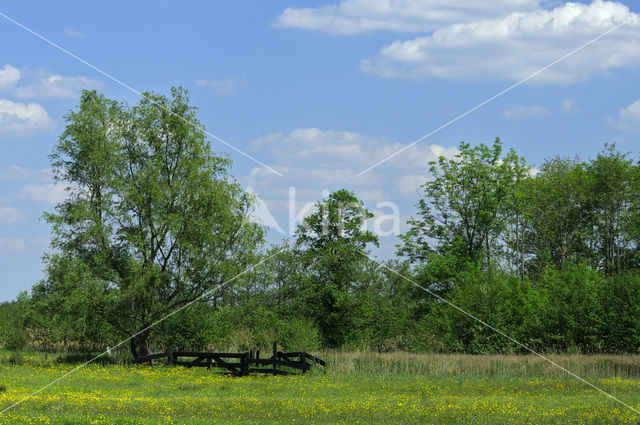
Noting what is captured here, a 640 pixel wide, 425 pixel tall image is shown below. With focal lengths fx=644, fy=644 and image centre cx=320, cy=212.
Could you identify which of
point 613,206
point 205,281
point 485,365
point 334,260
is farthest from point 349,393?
point 613,206

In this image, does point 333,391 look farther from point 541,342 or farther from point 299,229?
point 299,229

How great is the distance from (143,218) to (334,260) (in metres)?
14.2

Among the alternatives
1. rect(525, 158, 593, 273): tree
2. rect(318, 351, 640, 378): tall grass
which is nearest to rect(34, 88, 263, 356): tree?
rect(318, 351, 640, 378): tall grass

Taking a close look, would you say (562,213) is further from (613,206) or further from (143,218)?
(143,218)

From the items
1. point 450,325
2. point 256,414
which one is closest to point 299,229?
point 450,325

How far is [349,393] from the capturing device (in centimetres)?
2261

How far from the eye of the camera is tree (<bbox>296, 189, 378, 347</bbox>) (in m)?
45.3

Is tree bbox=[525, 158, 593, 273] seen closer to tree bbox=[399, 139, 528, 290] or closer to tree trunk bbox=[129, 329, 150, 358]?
tree bbox=[399, 139, 528, 290]

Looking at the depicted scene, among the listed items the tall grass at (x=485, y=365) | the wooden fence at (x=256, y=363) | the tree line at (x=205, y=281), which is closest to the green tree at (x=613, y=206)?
the tree line at (x=205, y=281)

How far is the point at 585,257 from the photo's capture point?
2291 inches

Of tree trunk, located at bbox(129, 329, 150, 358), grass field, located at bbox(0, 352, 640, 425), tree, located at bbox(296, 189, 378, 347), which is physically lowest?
grass field, located at bbox(0, 352, 640, 425)

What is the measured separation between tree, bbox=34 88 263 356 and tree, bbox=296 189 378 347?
29.5ft

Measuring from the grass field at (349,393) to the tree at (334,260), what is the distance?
11892 millimetres

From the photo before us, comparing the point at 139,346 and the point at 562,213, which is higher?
the point at 562,213
